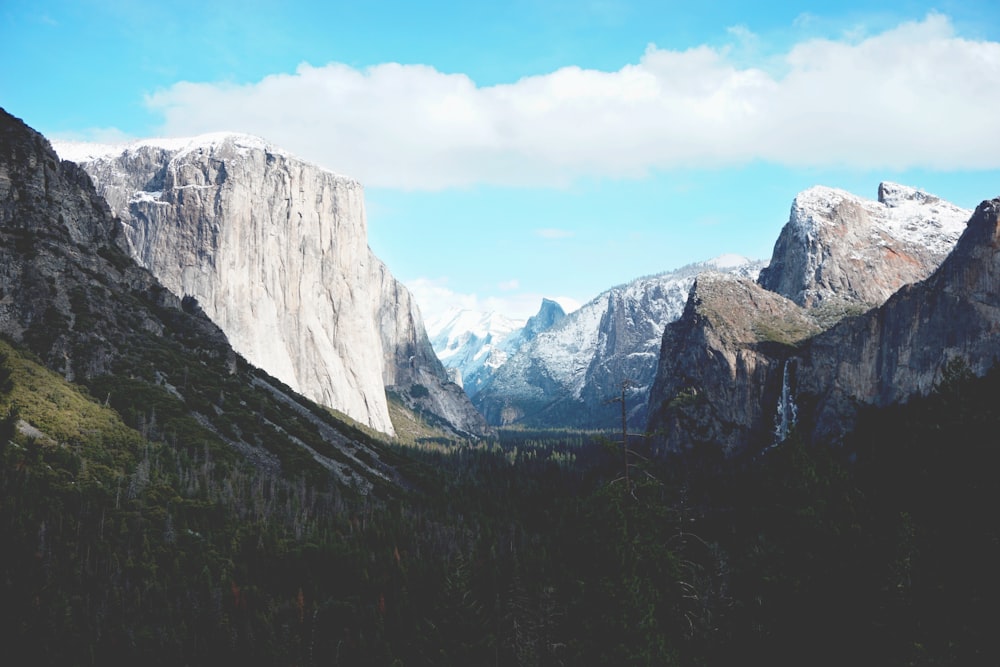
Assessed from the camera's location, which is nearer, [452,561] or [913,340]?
[452,561]

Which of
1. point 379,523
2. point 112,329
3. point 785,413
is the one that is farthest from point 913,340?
point 112,329

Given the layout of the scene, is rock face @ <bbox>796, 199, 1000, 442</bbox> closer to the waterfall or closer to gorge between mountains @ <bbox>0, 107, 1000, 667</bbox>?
gorge between mountains @ <bbox>0, 107, 1000, 667</bbox>

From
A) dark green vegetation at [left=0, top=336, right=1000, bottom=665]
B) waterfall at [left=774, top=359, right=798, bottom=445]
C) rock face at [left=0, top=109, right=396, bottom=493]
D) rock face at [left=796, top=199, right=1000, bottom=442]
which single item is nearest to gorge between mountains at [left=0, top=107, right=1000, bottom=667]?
dark green vegetation at [left=0, top=336, right=1000, bottom=665]

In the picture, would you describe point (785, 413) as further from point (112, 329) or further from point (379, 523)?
point (112, 329)

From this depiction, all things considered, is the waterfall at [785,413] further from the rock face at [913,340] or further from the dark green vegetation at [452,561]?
the dark green vegetation at [452,561]

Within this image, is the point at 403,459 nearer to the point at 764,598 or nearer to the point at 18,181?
the point at 18,181

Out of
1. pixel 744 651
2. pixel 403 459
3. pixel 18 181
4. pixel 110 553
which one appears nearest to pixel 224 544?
pixel 110 553
